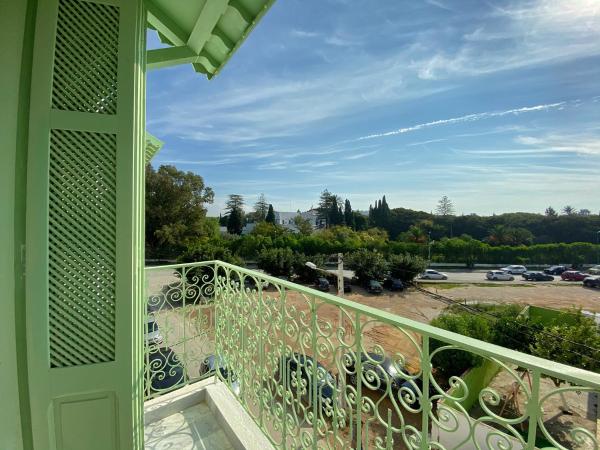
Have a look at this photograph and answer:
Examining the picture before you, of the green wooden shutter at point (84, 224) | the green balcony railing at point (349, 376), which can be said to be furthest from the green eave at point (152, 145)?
the green wooden shutter at point (84, 224)

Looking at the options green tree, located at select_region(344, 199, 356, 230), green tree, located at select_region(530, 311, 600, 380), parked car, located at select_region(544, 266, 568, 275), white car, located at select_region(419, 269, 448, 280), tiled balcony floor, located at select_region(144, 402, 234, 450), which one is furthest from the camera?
green tree, located at select_region(344, 199, 356, 230)

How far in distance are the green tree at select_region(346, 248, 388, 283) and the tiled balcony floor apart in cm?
1840

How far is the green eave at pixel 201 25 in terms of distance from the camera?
139 cm

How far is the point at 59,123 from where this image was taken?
1.08 m

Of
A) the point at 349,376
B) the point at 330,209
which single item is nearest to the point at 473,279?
the point at 330,209

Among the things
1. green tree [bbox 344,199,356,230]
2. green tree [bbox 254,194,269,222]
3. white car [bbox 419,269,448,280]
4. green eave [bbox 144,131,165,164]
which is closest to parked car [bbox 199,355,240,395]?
green eave [bbox 144,131,165,164]

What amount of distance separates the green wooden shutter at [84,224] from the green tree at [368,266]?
1934cm

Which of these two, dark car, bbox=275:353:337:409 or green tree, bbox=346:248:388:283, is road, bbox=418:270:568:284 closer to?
green tree, bbox=346:248:388:283

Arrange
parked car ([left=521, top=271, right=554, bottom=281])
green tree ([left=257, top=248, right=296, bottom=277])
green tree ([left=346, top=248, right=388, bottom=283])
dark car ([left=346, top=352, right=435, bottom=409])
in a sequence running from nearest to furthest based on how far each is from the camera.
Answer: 1. dark car ([left=346, top=352, right=435, bottom=409])
2. green tree ([left=257, top=248, right=296, bottom=277])
3. green tree ([left=346, top=248, right=388, bottom=283])
4. parked car ([left=521, top=271, right=554, bottom=281])

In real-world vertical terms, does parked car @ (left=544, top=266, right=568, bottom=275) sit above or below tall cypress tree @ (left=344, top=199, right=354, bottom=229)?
below

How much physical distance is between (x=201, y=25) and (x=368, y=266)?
19.3 m

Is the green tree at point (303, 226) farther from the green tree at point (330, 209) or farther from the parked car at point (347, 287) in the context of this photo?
the parked car at point (347, 287)

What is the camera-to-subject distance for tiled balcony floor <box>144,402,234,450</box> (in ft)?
5.94

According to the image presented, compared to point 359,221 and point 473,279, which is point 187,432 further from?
point 359,221
